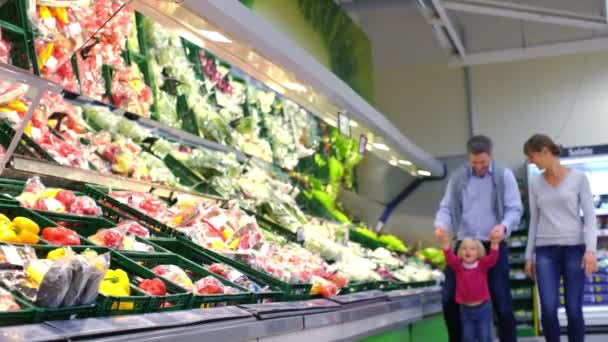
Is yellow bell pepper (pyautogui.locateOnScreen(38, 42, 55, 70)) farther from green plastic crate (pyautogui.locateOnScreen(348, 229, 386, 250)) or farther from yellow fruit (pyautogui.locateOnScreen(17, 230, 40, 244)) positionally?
green plastic crate (pyautogui.locateOnScreen(348, 229, 386, 250))

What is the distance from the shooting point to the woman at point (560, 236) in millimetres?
5137

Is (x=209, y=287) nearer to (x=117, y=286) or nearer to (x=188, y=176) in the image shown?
(x=117, y=286)

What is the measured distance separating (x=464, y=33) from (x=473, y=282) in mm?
6137

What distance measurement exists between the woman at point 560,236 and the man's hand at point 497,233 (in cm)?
45

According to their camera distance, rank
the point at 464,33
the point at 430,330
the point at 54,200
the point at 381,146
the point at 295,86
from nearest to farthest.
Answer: the point at 54,200
the point at 295,86
the point at 430,330
the point at 381,146
the point at 464,33

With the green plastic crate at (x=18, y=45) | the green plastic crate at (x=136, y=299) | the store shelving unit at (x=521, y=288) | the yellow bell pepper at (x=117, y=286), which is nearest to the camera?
the green plastic crate at (x=136, y=299)

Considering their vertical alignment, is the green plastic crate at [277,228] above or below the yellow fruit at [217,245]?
above

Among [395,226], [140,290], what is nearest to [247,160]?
[140,290]

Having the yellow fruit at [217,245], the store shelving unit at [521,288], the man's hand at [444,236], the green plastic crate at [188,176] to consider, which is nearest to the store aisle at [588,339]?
the store shelving unit at [521,288]

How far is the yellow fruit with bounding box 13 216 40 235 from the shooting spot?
8.36 feet

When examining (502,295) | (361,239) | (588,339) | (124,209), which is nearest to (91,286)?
(124,209)

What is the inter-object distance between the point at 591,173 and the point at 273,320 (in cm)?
762

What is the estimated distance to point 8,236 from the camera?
2434 millimetres

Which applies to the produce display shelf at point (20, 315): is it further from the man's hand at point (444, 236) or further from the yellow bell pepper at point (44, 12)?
the man's hand at point (444, 236)
